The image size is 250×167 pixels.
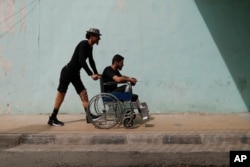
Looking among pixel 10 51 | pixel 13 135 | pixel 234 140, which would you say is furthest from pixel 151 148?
pixel 10 51

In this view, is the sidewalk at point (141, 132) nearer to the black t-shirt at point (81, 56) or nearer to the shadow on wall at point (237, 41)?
the shadow on wall at point (237, 41)

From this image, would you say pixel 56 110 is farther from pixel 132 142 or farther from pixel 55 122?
pixel 132 142

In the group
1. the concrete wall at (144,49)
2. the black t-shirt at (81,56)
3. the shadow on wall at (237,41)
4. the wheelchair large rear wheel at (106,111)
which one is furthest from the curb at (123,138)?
the shadow on wall at (237,41)

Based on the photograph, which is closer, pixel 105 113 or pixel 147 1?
pixel 105 113

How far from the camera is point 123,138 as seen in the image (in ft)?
22.2

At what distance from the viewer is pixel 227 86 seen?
8891 millimetres

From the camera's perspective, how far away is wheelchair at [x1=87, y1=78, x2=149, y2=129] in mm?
7148

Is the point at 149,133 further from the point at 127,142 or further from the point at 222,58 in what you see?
the point at 222,58

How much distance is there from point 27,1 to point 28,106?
243 centimetres

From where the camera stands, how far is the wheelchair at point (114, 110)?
23.5 ft

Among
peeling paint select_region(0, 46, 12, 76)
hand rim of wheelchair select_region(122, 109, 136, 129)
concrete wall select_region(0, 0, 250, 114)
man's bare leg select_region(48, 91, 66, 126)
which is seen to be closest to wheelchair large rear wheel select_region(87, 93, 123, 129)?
hand rim of wheelchair select_region(122, 109, 136, 129)

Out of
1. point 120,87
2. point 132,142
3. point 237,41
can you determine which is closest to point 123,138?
point 132,142

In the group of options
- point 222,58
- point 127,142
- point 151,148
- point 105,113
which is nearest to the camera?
point 151,148

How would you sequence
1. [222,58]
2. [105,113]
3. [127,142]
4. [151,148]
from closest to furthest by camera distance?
[151,148] → [127,142] → [105,113] → [222,58]
